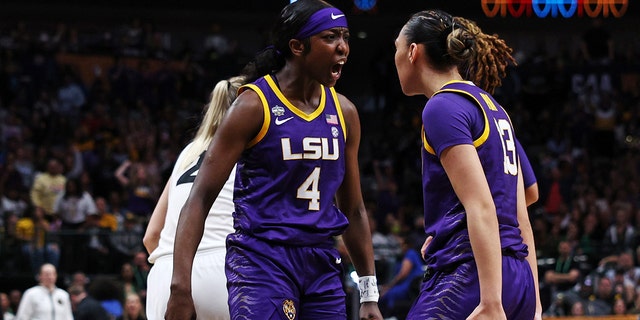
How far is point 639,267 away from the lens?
14.7 meters

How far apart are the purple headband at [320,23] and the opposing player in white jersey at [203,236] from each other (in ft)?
2.57

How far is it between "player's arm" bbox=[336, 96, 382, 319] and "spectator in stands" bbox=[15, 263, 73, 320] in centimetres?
771

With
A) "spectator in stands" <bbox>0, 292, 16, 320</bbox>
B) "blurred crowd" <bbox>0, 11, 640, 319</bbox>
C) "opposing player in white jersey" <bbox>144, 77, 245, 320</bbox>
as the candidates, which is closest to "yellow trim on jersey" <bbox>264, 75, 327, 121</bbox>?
"opposing player in white jersey" <bbox>144, 77, 245, 320</bbox>

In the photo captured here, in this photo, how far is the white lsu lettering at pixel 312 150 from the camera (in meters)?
4.29

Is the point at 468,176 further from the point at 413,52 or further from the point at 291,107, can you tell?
the point at 291,107

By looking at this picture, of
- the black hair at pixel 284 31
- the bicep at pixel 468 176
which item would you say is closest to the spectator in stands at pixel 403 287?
the black hair at pixel 284 31

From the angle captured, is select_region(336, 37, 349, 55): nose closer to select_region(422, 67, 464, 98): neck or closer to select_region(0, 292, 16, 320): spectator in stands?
select_region(422, 67, 464, 98): neck

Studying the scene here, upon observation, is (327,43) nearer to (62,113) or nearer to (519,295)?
(519,295)

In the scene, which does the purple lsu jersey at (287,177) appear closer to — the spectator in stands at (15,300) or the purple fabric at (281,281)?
the purple fabric at (281,281)

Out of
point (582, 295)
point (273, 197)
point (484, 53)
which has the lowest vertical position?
point (582, 295)

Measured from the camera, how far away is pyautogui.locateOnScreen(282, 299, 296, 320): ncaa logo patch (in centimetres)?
416

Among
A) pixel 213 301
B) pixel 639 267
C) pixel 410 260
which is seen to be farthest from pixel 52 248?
pixel 213 301

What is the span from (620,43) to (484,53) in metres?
19.1

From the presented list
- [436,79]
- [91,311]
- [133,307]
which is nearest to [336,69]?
[436,79]
